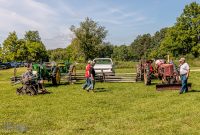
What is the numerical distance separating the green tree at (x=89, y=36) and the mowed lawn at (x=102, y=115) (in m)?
61.3

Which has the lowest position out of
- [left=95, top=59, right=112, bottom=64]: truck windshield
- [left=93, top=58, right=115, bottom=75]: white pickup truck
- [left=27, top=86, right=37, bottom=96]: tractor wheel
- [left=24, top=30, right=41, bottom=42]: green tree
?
[left=27, top=86, right=37, bottom=96]: tractor wheel

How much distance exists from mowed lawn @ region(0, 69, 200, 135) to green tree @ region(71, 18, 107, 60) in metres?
61.3

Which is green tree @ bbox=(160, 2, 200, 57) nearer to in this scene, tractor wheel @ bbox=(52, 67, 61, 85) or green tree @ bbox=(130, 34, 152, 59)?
tractor wheel @ bbox=(52, 67, 61, 85)

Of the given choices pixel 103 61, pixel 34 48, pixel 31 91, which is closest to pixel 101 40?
pixel 34 48

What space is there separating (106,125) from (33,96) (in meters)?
8.33

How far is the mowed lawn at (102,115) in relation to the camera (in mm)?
9789

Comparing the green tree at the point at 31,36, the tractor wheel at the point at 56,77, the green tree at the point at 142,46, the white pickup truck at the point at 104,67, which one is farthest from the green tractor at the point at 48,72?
the green tree at the point at 142,46

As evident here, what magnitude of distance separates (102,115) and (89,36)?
67.7m

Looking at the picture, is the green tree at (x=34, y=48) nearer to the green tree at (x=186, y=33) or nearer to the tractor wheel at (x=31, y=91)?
the green tree at (x=186, y=33)

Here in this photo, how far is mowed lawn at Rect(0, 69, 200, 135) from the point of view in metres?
9.79

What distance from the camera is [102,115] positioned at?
12.1m

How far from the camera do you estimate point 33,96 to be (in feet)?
59.2

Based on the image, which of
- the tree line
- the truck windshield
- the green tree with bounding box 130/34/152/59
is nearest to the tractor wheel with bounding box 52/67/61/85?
the truck windshield

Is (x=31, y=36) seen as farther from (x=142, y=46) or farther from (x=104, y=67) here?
(x=104, y=67)
